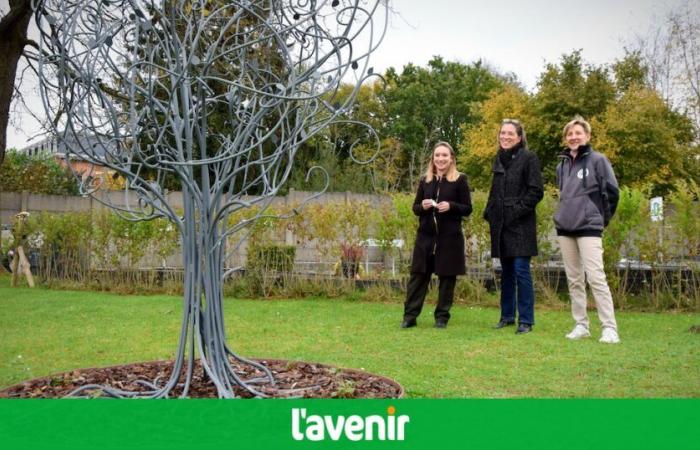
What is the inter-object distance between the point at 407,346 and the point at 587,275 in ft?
5.28

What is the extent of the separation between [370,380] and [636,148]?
941 inches

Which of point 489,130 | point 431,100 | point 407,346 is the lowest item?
point 407,346

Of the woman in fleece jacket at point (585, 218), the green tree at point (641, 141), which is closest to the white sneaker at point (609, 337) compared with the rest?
the woman in fleece jacket at point (585, 218)

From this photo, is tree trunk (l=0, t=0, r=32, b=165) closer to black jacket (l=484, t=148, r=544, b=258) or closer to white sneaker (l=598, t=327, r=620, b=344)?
black jacket (l=484, t=148, r=544, b=258)

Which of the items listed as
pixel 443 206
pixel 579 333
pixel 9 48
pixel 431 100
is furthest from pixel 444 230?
pixel 431 100

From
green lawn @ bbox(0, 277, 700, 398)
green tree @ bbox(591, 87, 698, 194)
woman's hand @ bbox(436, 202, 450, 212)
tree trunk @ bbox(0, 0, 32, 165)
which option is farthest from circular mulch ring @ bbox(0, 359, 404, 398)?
green tree @ bbox(591, 87, 698, 194)

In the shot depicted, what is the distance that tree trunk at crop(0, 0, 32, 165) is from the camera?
27.6 feet

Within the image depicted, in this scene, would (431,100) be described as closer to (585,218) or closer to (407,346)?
(585,218)

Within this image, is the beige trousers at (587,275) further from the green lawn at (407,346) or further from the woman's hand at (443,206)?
the woman's hand at (443,206)

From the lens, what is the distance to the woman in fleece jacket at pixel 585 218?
534 centimetres

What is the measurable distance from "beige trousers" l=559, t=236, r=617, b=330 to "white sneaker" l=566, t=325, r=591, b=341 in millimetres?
36

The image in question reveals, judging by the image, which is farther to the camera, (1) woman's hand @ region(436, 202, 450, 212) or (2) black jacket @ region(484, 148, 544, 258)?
(1) woman's hand @ region(436, 202, 450, 212)

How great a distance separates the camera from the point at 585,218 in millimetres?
5371

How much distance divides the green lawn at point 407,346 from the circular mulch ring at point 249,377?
336 millimetres
